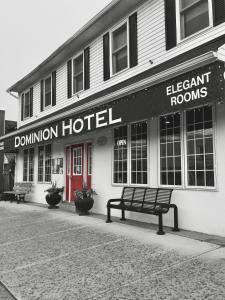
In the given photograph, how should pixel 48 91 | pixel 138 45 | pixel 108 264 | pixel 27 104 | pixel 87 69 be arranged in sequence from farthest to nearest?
pixel 27 104
pixel 48 91
pixel 87 69
pixel 138 45
pixel 108 264

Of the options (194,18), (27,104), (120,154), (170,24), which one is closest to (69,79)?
(27,104)

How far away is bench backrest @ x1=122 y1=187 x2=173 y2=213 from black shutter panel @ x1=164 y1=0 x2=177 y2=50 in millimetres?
3645

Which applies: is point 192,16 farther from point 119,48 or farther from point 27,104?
point 27,104

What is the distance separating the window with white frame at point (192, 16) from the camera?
6805 mm

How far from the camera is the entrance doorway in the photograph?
391 inches

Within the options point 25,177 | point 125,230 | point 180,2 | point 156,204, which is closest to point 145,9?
point 180,2

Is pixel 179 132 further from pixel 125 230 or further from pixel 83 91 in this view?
pixel 83 91

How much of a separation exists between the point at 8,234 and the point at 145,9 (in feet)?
22.7

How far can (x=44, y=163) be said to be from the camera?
1252 centimetres

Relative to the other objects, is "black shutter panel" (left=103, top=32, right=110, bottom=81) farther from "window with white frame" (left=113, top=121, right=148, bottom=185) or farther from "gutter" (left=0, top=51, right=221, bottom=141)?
"window with white frame" (left=113, top=121, right=148, bottom=185)

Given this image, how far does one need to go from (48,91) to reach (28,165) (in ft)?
12.0

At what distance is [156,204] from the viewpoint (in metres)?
6.46

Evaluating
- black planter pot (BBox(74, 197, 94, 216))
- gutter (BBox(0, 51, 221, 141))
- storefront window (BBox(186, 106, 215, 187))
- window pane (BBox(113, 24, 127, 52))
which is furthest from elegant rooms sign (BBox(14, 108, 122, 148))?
window pane (BBox(113, 24, 127, 52))

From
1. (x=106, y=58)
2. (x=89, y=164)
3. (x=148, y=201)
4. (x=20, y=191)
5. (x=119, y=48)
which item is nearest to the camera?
(x=148, y=201)
